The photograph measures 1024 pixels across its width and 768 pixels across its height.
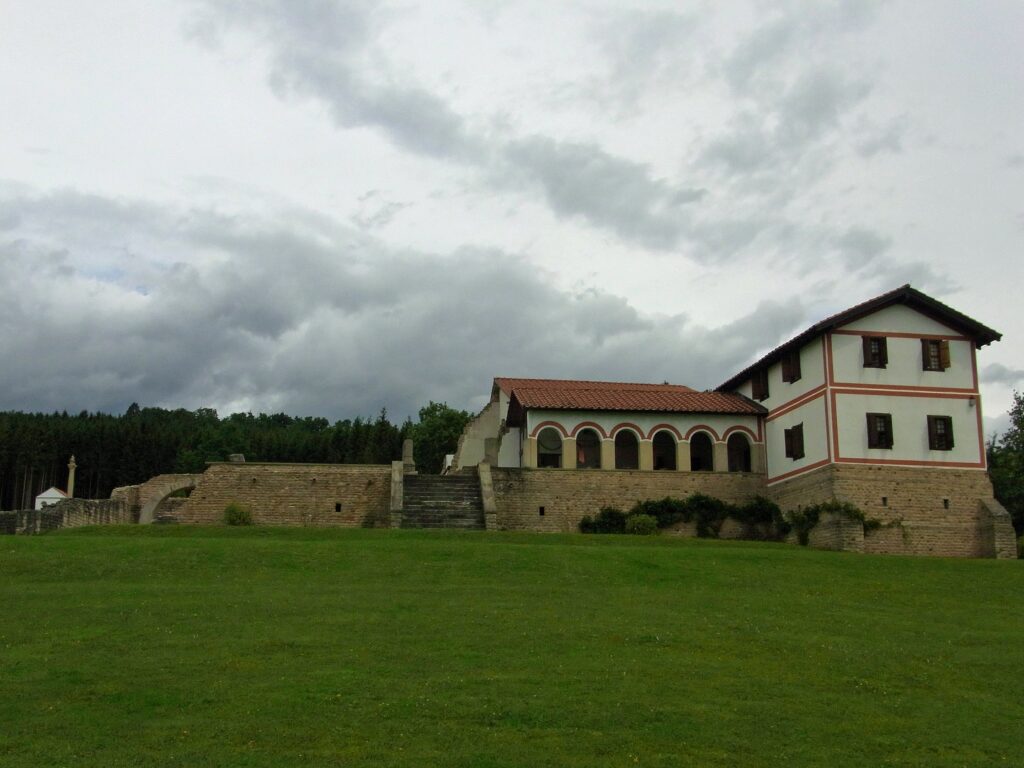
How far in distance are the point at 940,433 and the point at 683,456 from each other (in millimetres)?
9741

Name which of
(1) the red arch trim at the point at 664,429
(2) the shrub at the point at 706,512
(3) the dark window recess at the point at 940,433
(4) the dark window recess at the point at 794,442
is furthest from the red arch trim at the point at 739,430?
(3) the dark window recess at the point at 940,433

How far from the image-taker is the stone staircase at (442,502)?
35281mm

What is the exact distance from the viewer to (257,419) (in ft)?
528

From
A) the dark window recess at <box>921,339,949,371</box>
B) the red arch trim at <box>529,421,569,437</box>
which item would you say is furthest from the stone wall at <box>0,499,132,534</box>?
the dark window recess at <box>921,339,949,371</box>

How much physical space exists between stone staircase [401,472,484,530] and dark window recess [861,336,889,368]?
14.9 m

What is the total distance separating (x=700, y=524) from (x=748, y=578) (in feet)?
49.2

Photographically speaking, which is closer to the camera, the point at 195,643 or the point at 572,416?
the point at 195,643

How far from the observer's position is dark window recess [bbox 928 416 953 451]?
36.0 meters

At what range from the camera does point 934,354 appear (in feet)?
121

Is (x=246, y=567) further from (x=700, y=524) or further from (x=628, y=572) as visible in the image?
(x=700, y=524)

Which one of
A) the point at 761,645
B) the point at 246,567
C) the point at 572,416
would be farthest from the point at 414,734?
the point at 572,416

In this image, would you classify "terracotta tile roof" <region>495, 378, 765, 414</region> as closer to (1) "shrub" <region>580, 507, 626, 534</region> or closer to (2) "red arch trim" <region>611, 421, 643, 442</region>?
(2) "red arch trim" <region>611, 421, 643, 442</region>

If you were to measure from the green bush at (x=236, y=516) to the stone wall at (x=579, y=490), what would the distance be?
914 centimetres

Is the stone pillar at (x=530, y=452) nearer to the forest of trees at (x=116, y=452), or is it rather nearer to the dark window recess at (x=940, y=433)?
the dark window recess at (x=940, y=433)
